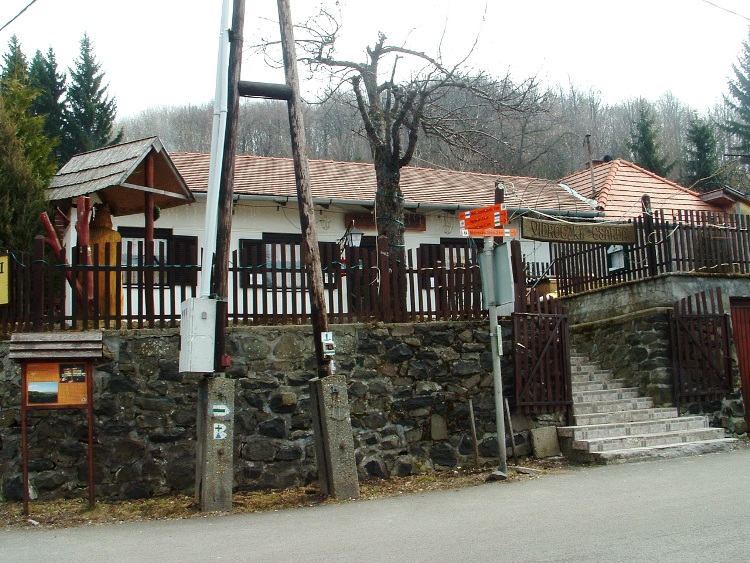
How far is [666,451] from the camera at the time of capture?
35.4ft

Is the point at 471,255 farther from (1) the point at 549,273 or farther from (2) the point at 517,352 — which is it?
(1) the point at 549,273

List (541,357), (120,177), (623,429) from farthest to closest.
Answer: (623,429)
(541,357)
(120,177)

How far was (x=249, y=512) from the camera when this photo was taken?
26.8 ft

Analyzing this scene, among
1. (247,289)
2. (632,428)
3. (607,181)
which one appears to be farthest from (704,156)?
(247,289)

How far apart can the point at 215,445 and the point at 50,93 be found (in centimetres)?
2569

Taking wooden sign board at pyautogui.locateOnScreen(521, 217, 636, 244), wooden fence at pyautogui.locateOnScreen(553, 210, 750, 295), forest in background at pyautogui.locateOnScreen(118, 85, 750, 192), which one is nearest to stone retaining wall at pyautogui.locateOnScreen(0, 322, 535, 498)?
wooden sign board at pyautogui.locateOnScreen(521, 217, 636, 244)

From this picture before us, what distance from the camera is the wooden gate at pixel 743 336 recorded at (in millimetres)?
13031

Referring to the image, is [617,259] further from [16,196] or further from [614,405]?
[16,196]

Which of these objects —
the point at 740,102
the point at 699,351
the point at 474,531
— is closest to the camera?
the point at 474,531

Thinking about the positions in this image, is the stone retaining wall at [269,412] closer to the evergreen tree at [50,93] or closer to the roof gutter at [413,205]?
the roof gutter at [413,205]

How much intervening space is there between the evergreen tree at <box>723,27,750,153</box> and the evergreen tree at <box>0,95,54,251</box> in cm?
3983

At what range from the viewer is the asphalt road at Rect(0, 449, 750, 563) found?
19.5 ft

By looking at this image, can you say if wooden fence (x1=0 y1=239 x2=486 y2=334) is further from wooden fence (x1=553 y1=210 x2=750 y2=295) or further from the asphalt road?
wooden fence (x1=553 y1=210 x2=750 y2=295)

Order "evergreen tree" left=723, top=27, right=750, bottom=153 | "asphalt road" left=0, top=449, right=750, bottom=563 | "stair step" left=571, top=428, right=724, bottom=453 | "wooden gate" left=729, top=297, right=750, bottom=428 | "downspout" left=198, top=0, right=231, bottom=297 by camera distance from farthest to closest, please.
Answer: "evergreen tree" left=723, top=27, right=750, bottom=153 < "wooden gate" left=729, top=297, right=750, bottom=428 < "stair step" left=571, top=428, right=724, bottom=453 < "downspout" left=198, top=0, right=231, bottom=297 < "asphalt road" left=0, top=449, right=750, bottom=563
